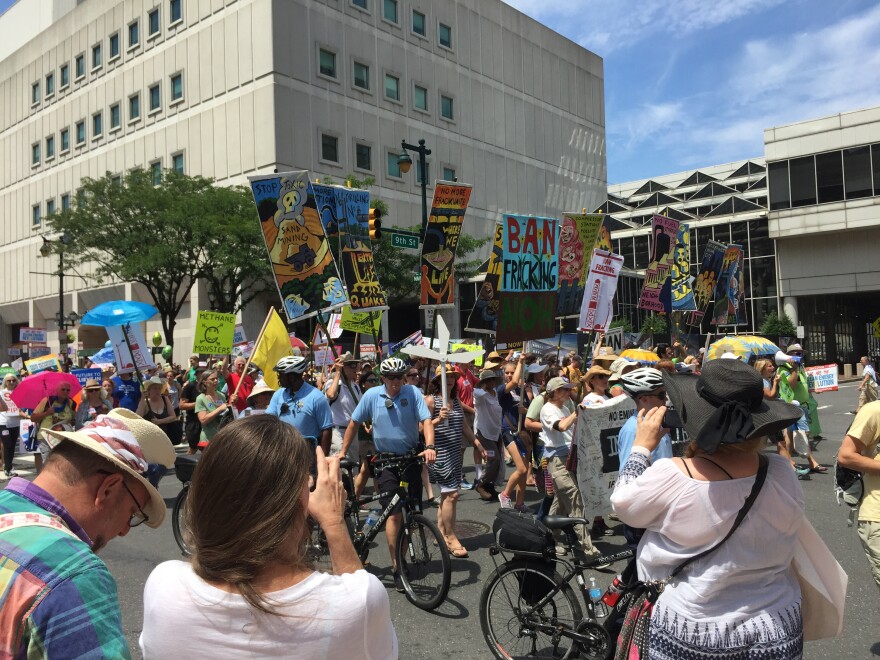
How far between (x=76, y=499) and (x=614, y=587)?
308 centimetres

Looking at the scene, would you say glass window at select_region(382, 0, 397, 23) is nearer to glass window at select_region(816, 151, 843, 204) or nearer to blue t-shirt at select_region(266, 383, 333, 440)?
glass window at select_region(816, 151, 843, 204)

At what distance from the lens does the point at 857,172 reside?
149 feet

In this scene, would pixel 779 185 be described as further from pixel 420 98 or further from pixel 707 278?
pixel 707 278

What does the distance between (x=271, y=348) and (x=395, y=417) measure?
540cm

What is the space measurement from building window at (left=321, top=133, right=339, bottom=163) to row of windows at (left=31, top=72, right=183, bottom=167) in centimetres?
868

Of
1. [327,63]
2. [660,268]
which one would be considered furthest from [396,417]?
[327,63]

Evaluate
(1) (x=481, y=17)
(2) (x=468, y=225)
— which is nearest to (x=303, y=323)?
(2) (x=468, y=225)

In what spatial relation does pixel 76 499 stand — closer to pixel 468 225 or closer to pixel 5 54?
pixel 468 225

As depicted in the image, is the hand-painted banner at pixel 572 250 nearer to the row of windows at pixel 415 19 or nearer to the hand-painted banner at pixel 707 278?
the hand-painted banner at pixel 707 278

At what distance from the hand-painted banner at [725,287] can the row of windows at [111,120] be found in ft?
101

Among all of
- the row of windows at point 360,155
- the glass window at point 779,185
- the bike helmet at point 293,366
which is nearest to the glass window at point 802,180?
the glass window at point 779,185

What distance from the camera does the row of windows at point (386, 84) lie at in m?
39.3

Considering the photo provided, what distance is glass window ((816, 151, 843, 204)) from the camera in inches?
1812

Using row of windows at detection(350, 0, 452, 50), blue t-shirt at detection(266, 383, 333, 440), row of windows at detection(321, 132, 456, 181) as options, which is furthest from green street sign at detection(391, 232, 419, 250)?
row of windows at detection(350, 0, 452, 50)
